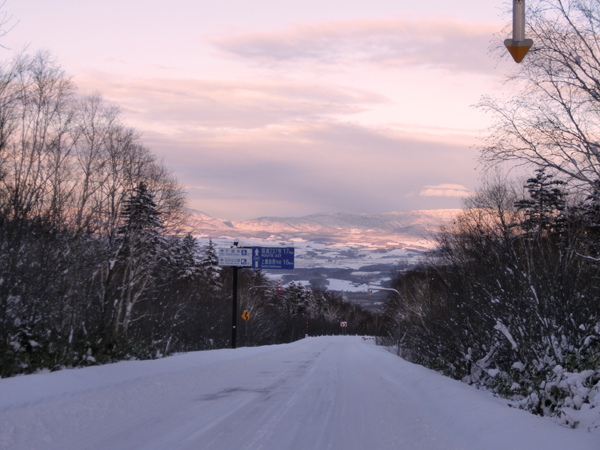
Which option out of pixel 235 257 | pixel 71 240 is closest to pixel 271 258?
pixel 235 257

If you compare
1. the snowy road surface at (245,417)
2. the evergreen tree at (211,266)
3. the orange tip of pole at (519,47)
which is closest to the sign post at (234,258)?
the snowy road surface at (245,417)

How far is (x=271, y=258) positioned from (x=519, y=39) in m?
31.4

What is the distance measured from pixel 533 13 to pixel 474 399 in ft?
33.1

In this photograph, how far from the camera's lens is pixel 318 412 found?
412 inches

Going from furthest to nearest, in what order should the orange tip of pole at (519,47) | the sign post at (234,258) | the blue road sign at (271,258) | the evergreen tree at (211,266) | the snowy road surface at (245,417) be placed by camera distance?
the evergreen tree at (211,266)
the blue road sign at (271,258)
the sign post at (234,258)
the snowy road surface at (245,417)
the orange tip of pole at (519,47)

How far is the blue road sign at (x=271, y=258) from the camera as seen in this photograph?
3666 centimetres

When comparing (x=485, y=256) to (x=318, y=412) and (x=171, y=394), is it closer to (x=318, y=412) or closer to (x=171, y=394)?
(x=318, y=412)

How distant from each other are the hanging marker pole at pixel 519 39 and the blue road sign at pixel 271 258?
102 ft

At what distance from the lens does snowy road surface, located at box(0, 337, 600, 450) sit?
289 inches

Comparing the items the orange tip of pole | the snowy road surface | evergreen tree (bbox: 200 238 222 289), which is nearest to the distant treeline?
the snowy road surface

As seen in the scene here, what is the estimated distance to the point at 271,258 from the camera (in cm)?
3684

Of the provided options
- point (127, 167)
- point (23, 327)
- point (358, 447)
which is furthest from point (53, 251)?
point (127, 167)

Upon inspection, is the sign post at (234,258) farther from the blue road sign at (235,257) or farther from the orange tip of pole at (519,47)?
the orange tip of pole at (519,47)

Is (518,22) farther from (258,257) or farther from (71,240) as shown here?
(258,257)
